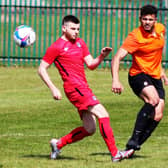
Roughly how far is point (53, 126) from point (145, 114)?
353cm

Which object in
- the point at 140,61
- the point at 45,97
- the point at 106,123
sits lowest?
the point at 45,97

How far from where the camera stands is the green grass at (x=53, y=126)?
9633mm

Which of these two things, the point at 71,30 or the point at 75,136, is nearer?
the point at 71,30

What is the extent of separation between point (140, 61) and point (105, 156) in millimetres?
1323

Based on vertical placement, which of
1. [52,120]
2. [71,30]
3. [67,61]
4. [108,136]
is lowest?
[52,120]

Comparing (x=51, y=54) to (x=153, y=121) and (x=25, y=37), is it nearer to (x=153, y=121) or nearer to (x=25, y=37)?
(x=153, y=121)

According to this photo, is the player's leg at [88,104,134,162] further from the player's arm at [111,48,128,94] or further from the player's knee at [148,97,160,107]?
the player's knee at [148,97,160,107]

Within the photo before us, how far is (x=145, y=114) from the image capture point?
32.8ft

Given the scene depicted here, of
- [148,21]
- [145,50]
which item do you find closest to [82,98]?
[145,50]

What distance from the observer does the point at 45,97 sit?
55.5 feet

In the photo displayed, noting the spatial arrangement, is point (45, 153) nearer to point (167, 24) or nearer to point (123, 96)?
point (123, 96)

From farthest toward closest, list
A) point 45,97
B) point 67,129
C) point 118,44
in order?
point 118,44 < point 45,97 < point 67,129

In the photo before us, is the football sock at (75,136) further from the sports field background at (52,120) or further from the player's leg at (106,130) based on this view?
the player's leg at (106,130)

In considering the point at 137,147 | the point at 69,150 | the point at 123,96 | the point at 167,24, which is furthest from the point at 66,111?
the point at 167,24
